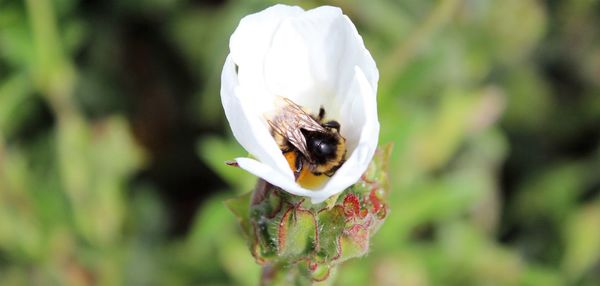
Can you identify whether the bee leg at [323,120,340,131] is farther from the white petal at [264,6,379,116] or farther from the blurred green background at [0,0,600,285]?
the blurred green background at [0,0,600,285]

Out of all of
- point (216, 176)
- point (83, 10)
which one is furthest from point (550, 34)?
point (83, 10)

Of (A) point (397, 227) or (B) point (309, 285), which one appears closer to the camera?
(B) point (309, 285)

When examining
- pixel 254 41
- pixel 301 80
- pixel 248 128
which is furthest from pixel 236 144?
pixel 248 128

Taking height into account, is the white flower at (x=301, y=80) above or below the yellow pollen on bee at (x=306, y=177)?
above

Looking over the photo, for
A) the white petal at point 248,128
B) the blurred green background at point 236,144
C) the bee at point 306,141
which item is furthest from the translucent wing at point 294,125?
the blurred green background at point 236,144

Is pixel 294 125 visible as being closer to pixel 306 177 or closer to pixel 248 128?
pixel 306 177

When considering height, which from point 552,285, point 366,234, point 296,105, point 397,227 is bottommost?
point 552,285

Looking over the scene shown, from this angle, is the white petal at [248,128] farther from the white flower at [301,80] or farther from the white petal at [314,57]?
the white petal at [314,57]

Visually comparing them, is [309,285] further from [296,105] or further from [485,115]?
[485,115]
